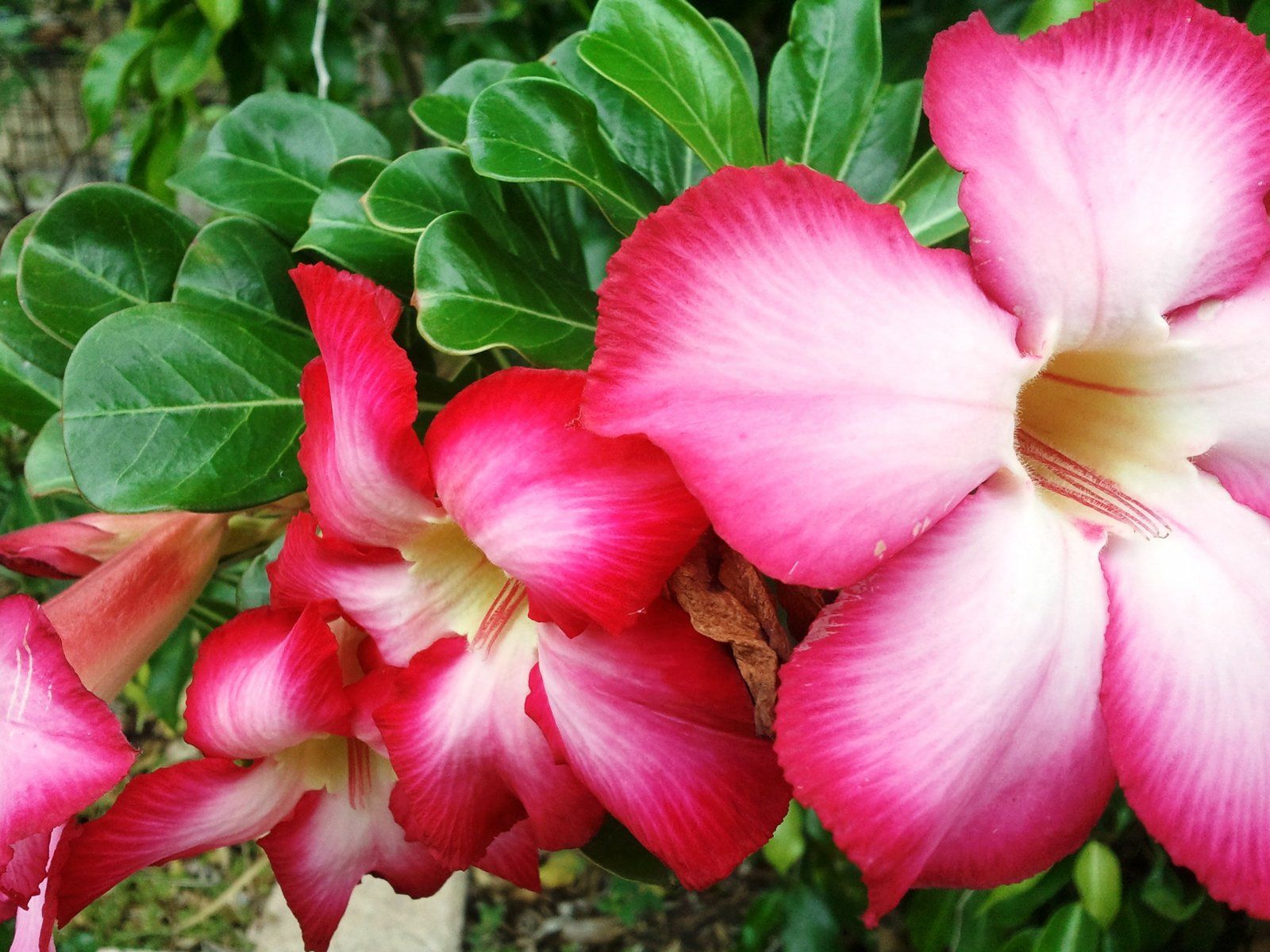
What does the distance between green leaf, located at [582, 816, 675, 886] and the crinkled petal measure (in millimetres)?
206

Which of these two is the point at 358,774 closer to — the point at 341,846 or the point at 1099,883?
the point at 341,846

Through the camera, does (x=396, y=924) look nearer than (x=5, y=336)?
No

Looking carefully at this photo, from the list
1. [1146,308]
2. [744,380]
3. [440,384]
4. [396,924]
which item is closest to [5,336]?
[440,384]

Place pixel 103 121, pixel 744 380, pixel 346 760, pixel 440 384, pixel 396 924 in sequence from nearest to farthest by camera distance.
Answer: pixel 744 380 → pixel 346 760 → pixel 440 384 → pixel 103 121 → pixel 396 924

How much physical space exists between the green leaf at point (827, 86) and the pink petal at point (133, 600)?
0.50m

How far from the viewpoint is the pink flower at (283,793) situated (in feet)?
1.72

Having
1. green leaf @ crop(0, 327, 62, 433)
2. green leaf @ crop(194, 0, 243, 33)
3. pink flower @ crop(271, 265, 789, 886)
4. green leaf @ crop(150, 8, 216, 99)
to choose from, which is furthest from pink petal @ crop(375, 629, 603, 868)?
green leaf @ crop(150, 8, 216, 99)

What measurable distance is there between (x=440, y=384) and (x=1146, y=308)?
0.46 m

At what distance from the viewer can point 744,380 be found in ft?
1.25

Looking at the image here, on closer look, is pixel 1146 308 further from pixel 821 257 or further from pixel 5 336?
pixel 5 336

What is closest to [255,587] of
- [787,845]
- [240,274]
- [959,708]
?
[240,274]

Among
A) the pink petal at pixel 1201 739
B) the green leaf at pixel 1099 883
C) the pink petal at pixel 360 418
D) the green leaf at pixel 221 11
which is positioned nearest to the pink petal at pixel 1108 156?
the pink petal at pixel 1201 739

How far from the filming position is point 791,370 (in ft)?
1.26

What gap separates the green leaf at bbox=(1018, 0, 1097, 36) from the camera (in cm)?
62
